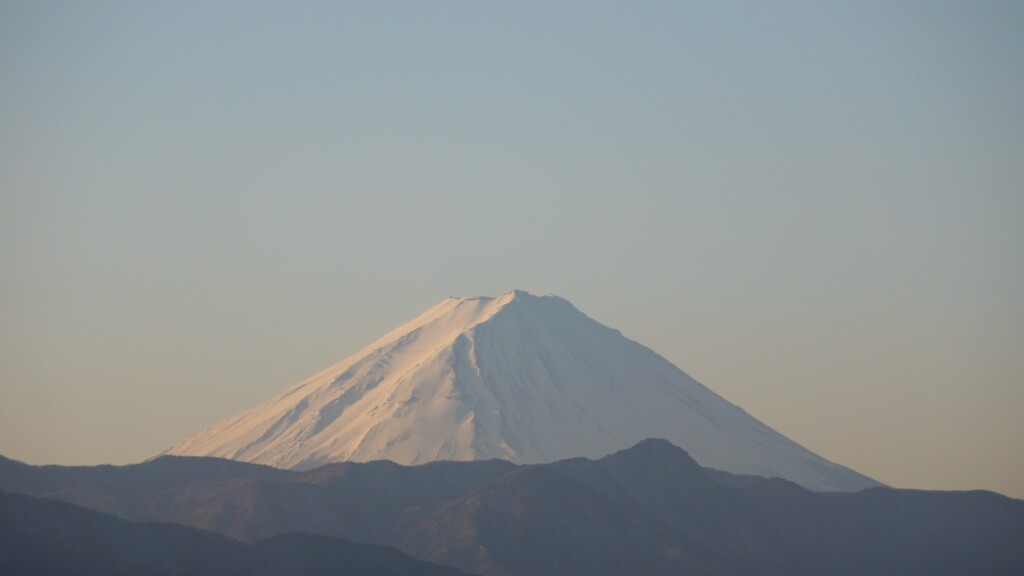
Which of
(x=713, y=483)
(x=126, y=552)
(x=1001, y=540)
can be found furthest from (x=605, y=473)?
(x=126, y=552)

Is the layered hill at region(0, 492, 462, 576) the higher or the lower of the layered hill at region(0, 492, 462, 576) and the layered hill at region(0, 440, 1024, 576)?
the lower

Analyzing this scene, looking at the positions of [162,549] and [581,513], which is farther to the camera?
[581,513]

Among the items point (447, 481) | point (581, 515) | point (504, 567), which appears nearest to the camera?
point (504, 567)

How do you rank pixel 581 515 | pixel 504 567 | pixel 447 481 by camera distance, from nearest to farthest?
pixel 504 567, pixel 581 515, pixel 447 481

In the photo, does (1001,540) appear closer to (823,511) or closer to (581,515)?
(823,511)

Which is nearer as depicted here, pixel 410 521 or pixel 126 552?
pixel 126 552

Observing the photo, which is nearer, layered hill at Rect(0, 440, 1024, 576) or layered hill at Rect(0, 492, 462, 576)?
layered hill at Rect(0, 492, 462, 576)

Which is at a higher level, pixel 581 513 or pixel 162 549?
pixel 581 513

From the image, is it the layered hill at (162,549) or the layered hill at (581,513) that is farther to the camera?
the layered hill at (581,513)

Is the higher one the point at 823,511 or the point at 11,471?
the point at 823,511

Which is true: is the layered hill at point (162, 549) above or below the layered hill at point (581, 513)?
below
